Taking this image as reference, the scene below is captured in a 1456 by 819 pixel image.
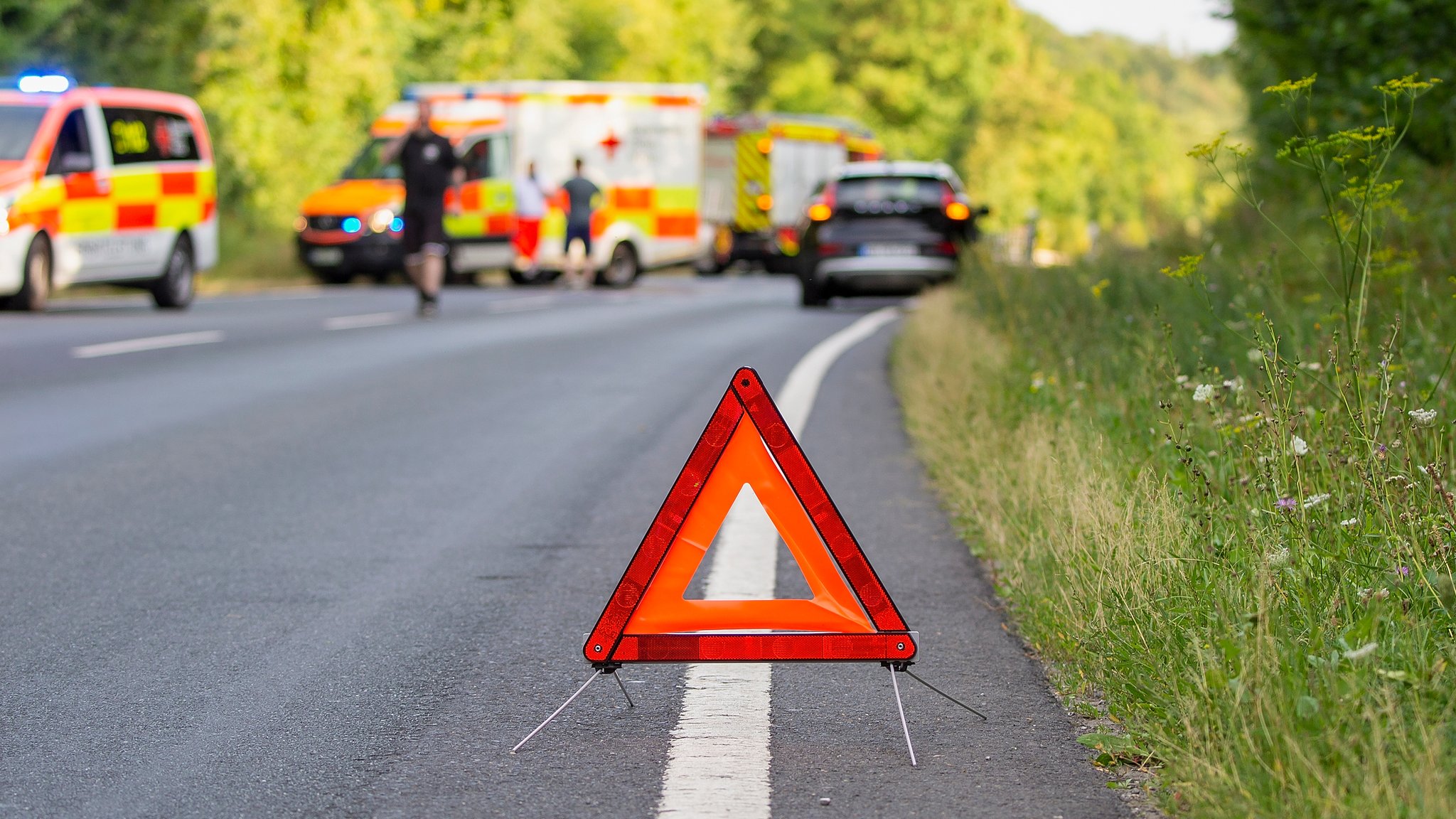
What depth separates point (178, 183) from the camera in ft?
64.7

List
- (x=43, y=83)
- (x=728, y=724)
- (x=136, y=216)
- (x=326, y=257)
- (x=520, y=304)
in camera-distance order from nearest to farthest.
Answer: (x=728, y=724) < (x=43, y=83) < (x=136, y=216) < (x=520, y=304) < (x=326, y=257)

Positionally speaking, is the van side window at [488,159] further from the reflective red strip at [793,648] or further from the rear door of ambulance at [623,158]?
the reflective red strip at [793,648]

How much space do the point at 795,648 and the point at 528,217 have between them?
23.9m

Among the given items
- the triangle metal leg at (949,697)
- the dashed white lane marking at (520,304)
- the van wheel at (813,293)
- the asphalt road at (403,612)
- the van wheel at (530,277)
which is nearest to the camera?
the asphalt road at (403,612)

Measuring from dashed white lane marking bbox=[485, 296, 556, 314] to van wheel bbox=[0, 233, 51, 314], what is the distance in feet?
14.4

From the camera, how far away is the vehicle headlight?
88.9 ft

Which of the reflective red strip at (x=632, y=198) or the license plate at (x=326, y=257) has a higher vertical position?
the reflective red strip at (x=632, y=198)

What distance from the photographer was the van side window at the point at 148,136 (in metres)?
18.7

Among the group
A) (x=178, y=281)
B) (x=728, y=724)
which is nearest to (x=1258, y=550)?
(x=728, y=724)

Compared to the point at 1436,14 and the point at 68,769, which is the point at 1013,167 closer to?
the point at 1436,14

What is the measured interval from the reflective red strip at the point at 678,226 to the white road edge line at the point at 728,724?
931 inches

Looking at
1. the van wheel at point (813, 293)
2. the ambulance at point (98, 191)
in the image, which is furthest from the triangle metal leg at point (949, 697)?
the van wheel at point (813, 293)

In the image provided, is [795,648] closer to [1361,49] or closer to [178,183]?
[1361,49]

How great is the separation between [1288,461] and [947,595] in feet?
3.52
